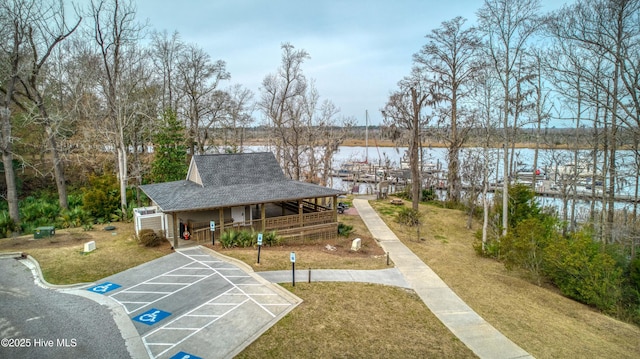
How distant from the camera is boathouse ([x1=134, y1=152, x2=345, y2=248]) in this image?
17656 mm

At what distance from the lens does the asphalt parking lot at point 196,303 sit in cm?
879

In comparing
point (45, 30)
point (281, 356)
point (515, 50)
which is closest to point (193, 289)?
point (281, 356)

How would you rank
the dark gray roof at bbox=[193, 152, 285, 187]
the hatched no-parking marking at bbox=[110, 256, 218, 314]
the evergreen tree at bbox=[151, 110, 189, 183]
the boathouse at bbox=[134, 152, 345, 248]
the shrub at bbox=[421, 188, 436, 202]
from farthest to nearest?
the shrub at bbox=[421, 188, 436, 202], the evergreen tree at bbox=[151, 110, 189, 183], the dark gray roof at bbox=[193, 152, 285, 187], the boathouse at bbox=[134, 152, 345, 248], the hatched no-parking marking at bbox=[110, 256, 218, 314]

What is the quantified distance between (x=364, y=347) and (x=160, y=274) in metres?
8.46

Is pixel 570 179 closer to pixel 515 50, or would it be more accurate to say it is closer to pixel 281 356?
pixel 515 50

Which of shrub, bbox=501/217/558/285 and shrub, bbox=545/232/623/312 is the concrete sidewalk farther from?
shrub, bbox=545/232/623/312

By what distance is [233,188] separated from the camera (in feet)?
64.4

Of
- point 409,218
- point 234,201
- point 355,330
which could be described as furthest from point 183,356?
point 409,218

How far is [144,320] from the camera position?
9883mm

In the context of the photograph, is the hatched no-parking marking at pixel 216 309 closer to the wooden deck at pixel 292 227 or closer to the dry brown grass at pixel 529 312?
the wooden deck at pixel 292 227

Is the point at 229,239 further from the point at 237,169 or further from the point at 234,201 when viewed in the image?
the point at 237,169

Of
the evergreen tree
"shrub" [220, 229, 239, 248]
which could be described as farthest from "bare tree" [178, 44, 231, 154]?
"shrub" [220, 229, 239, 248]

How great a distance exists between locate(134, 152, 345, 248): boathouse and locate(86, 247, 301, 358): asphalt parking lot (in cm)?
303

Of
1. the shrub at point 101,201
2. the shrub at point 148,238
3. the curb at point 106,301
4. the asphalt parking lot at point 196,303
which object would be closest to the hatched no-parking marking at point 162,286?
the asphalt parking lot at point 196,303
